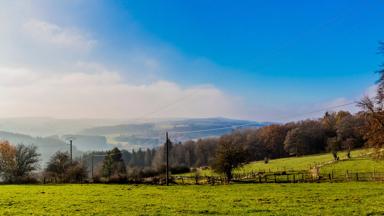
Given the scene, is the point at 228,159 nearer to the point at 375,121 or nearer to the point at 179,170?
the point at 375,121

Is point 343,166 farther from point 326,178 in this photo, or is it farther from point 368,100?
point 368,100

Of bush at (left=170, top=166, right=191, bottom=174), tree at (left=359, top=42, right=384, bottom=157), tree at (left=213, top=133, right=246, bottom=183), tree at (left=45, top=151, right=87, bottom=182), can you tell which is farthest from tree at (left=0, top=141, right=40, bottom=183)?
tree at (left=359, top=42, right=384, bottom=157)

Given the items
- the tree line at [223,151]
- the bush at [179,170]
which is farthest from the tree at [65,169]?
the bush at [179,170]

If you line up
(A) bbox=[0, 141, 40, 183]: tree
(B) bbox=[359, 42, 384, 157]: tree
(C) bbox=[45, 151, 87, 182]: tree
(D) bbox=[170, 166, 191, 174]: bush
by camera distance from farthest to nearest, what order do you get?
(D) bbox=[170, 166, 191, 174]: bush
(A) bbox=[0, 141, 40, 183]: tree
(C) bbox=[45, 151, 87, 182]: tree
(B) bbox=[359, 42, 384, 157]: tree

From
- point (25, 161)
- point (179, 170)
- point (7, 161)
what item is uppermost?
point (7, 161)

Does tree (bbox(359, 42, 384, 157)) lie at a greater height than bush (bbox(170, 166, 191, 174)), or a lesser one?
greater

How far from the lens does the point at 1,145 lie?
80.8 m

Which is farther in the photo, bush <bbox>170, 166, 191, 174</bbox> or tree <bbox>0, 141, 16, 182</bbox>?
bush <bbox>170, 166, 191, 174</bbox>

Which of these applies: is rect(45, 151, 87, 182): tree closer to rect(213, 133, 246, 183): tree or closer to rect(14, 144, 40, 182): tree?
rect(14, 144, 40, 182): tree

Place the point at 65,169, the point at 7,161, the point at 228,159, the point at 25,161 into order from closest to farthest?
the point at 228,159 → the point at 65,169 → the point at 25,161 → the point at 7,161

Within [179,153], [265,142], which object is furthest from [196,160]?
[265,142]

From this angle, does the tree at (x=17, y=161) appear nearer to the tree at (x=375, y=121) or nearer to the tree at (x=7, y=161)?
the tree at (x=7, y=161)

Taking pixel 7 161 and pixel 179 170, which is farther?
pixel 179 170

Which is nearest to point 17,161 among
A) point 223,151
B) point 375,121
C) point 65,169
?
point 65,169
